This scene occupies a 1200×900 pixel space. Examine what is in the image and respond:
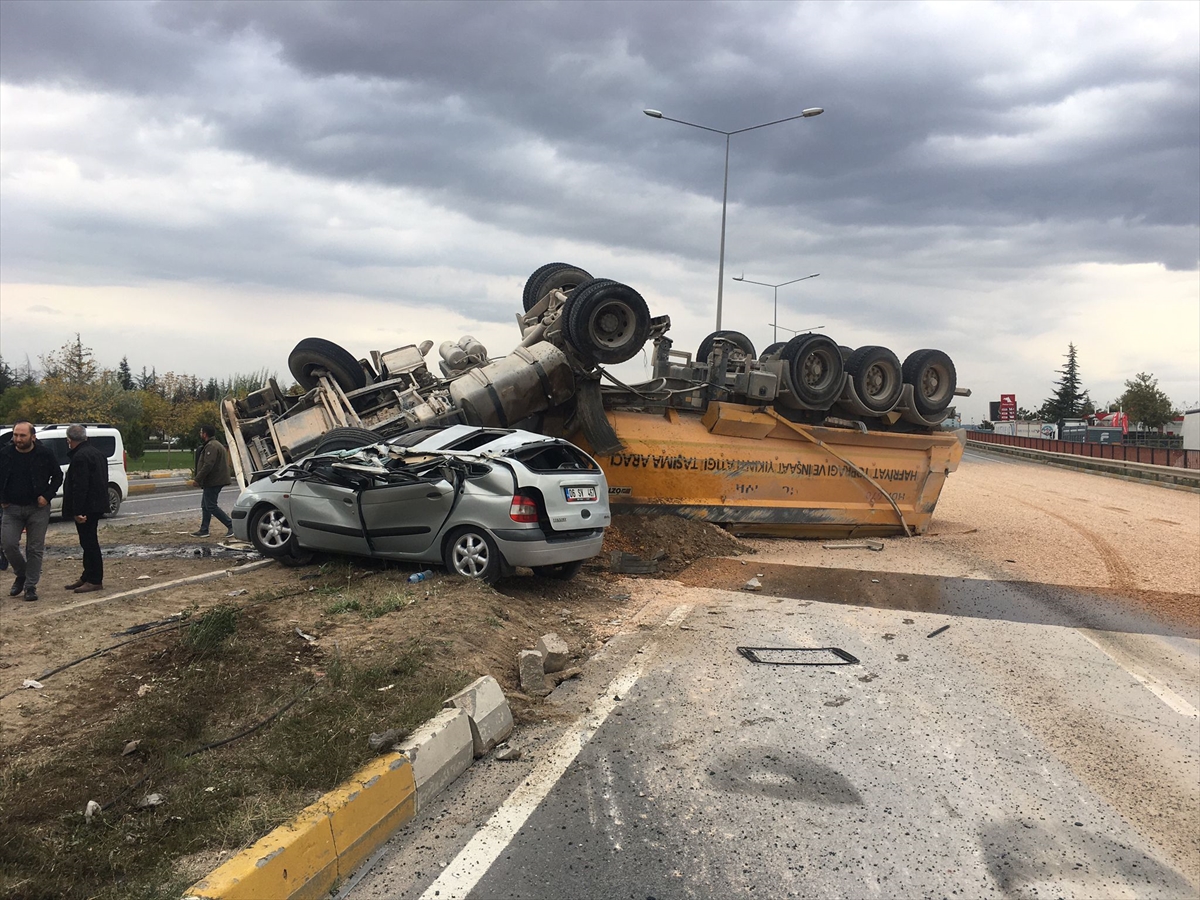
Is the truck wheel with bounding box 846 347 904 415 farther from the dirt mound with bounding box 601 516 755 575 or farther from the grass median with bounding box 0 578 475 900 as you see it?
the grass median with bounding box 0 578 475 900

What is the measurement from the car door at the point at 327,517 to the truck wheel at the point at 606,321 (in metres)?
3.56

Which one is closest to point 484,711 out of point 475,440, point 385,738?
point 385,738

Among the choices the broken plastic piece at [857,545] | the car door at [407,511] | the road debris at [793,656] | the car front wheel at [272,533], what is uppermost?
the car door at [407,511]

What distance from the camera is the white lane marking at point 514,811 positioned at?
304 cm

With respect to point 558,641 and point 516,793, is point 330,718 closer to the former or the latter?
point 516,793

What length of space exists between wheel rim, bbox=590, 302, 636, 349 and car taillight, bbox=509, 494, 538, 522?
11.4 feet

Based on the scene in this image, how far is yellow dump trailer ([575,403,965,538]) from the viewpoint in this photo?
36.5 ft

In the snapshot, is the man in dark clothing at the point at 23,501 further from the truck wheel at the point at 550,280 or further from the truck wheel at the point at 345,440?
the truck wheel at the point at 550,280

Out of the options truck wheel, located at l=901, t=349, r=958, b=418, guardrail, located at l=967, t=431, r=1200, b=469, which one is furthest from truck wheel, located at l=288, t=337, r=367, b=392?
guardrail, located at l=967, t=431, r=1200, b=469

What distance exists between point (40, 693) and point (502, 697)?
2534 mm

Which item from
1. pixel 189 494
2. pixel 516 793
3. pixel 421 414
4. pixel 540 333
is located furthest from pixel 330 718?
pixel 189 494

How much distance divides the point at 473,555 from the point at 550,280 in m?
5.79

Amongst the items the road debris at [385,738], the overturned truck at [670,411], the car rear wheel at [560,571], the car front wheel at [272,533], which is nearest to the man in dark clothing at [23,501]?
the car front wheel at [272,533]

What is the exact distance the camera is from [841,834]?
136 inches
